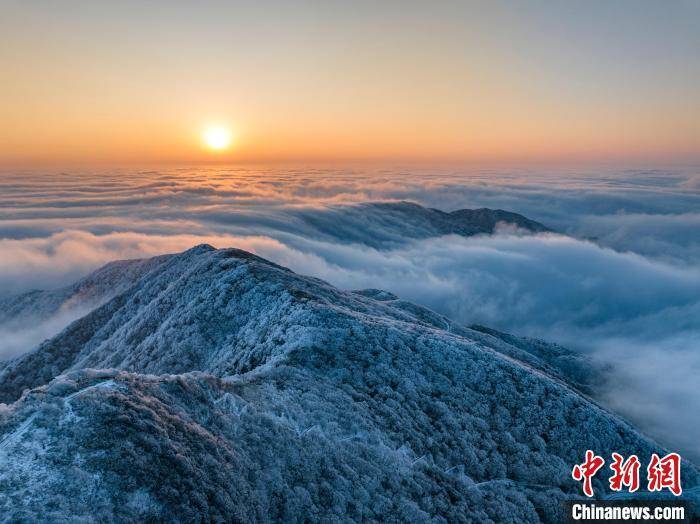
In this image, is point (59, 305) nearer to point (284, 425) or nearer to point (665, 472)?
point (284, 425)

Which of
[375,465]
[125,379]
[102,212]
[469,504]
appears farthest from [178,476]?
[102,212]

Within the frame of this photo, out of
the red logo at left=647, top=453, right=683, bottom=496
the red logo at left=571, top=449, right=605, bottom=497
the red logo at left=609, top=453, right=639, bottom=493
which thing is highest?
the red logo at left=571, top=449, right=605, bottom=497

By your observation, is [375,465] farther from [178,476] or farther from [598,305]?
[598,305]
